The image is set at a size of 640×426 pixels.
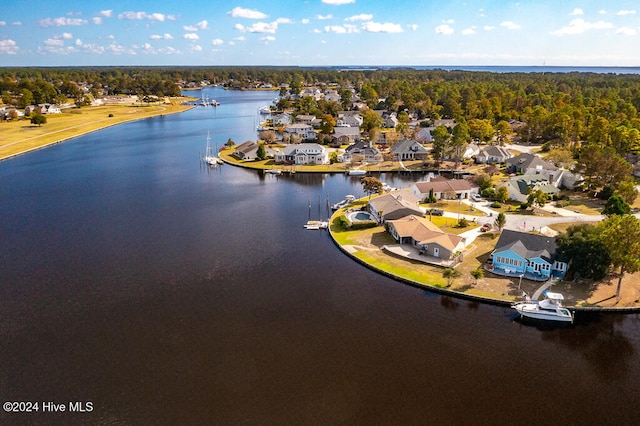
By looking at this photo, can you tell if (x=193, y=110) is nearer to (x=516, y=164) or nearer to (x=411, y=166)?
(x=411, y=166)

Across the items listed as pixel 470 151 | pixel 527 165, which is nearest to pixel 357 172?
pixel 470 151

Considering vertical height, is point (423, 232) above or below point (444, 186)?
below

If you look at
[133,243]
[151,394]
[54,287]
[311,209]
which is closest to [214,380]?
[151,394]

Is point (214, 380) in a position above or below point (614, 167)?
below

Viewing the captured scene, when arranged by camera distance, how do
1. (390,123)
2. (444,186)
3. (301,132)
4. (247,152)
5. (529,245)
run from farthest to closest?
(390,123) < (301,132) < (247,152) < (444,186) < (529,245)

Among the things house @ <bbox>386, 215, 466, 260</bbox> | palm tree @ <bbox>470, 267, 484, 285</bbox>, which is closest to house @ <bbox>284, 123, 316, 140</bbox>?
house @ <bbox>386, 215, 466, 260</bbox>

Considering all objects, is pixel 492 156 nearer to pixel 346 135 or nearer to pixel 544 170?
pixel 544 170

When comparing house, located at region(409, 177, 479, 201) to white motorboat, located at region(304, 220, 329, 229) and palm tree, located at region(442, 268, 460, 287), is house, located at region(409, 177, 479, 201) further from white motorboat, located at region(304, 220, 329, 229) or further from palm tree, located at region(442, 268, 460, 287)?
palm tree, located at region(442, 268, 460, 287)
